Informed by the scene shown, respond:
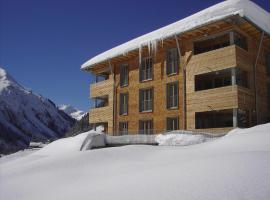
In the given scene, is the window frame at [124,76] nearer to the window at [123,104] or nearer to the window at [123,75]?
the window at [123,75]

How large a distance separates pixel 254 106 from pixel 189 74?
425 centimetres

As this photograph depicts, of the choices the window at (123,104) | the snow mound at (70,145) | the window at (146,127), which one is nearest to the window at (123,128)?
the window at (123,104)

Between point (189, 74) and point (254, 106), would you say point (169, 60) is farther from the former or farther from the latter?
point (254, 106)

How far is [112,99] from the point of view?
82.2 feet

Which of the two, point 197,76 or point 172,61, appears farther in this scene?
point 172,61

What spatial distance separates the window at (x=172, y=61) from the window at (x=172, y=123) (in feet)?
10.0

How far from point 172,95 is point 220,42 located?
455 cm

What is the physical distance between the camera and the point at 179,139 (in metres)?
15.8

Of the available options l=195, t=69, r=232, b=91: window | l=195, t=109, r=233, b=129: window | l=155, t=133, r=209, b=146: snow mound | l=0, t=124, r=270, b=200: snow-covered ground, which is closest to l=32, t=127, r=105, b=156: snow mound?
l=155, t=133, r=209, b=146: snow mound

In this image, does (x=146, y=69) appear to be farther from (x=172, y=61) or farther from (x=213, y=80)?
(x=213, y=80)

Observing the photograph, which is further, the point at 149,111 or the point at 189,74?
the point at 149,111

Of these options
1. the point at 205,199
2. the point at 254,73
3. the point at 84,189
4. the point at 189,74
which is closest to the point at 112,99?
the point at 189,74

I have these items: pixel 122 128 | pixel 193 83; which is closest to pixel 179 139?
pixel 193 83

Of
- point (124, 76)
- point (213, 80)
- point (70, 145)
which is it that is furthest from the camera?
point (124, 76)
